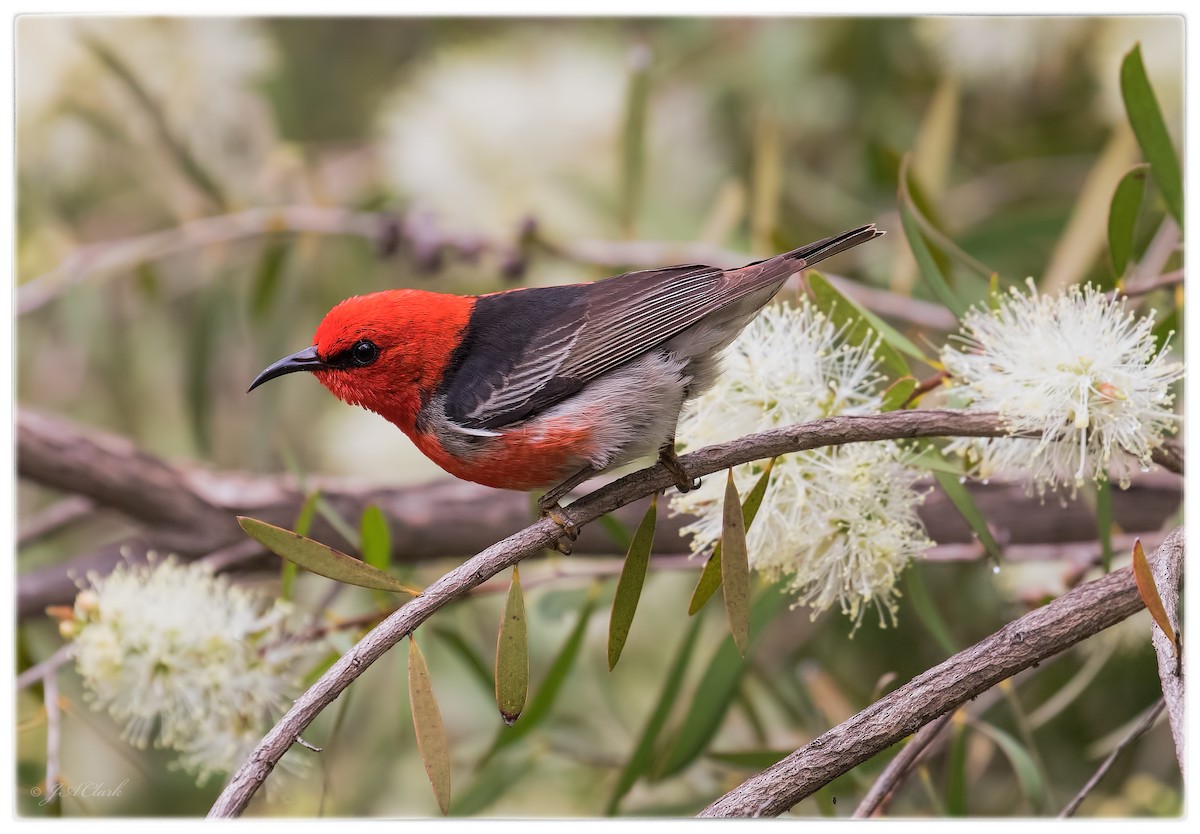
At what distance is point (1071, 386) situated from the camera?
132 cm

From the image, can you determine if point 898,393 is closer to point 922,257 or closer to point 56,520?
point 922,257

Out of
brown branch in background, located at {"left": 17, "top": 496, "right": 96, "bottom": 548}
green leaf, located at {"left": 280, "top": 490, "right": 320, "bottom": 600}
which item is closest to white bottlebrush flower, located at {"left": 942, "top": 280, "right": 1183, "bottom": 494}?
green leaf, located at {"left": 280, "top": 490, "right": 320, "bottom": 600}

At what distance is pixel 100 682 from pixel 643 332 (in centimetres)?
93

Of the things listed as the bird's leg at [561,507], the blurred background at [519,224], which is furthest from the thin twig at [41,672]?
the bird's leg at [561,507]

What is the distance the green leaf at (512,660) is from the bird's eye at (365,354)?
1.38 ft

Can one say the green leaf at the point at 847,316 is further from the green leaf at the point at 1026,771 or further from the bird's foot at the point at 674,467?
the green leaf at the point at 1026,771

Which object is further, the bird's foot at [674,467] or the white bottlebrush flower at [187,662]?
the white bottlebrush flower at [187,662]

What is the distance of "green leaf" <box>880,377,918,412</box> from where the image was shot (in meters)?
1.45

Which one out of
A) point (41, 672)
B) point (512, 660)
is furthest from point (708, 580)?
point (41, 672)

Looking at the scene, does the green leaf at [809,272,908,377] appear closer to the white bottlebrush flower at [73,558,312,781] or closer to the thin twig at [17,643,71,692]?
the white bottlebrush flower at [73,558,312,781]

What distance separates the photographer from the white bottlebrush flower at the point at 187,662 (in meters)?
1.61

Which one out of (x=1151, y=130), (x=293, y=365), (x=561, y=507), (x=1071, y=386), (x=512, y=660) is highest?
(x=1151, y=130)

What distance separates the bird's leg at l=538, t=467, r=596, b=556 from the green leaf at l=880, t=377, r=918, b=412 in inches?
15.2

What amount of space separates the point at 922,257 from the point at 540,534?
712 millimetres
